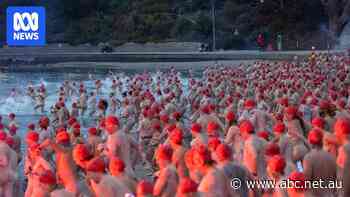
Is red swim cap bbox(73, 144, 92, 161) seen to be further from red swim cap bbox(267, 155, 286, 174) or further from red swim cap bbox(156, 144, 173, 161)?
red swim cap bbox(267, 155, 286, 174)

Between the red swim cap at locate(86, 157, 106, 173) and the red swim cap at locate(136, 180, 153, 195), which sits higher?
the red swim cap at locate(86, 157, 106, 173)

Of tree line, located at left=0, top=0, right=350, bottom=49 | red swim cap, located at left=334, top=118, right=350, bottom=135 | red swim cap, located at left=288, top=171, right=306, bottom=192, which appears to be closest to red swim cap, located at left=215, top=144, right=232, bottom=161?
red swim cap, located at left=288, top=171, right=306, bottom=192

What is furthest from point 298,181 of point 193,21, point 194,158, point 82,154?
point 193,21

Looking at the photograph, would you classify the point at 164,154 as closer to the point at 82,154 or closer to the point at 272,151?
the point at 82,154

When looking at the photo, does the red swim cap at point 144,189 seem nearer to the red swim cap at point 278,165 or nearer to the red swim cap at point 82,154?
the red swim cap at point 82,154

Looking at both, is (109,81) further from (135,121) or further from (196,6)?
(196,6)

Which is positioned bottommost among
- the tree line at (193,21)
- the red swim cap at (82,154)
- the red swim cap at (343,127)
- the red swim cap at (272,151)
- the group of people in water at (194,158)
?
the group of people in water at (194,158)

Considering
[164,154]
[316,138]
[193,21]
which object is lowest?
[164,154]

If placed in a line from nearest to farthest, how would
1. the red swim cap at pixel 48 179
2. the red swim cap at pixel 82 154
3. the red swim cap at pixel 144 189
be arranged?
1. the red swim cap at pixel 144 189
2. the red swim cap at pixel 48 179
3. the red swim cap at pixel 82 154

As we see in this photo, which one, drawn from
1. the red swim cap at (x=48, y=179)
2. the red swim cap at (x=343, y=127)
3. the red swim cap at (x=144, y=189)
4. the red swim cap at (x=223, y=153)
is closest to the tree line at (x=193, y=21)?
the red swim cap at (x=343, y=127)

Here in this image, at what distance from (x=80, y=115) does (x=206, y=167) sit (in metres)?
19.8

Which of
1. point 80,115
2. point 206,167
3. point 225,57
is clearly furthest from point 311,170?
point 225,57

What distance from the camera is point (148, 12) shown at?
7869 cm

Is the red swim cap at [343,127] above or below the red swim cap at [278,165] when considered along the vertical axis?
above
